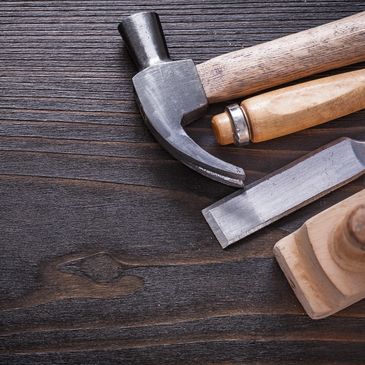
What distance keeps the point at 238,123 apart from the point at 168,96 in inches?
3.9

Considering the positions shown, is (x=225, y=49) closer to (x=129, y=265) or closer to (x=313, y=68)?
(x=313, y=68)

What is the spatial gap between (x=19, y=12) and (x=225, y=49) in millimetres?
307

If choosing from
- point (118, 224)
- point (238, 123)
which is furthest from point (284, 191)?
point (118, 224)

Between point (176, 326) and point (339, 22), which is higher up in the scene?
point (339, 22)

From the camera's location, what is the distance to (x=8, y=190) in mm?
849

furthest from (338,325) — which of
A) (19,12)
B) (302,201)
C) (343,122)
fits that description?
(19,12)

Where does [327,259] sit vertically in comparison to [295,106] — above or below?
below

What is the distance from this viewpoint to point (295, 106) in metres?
0.81

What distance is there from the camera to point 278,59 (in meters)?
0.82

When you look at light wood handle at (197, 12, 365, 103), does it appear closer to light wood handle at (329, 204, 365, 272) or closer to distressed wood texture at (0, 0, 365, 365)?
distressed wood texture at (0, 0, 365, 365)

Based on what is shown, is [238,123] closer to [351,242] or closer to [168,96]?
[168,96]

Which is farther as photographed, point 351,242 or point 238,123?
point 238,123

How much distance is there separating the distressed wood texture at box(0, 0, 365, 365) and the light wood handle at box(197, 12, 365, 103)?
0.17 feet

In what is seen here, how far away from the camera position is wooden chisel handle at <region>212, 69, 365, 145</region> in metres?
0.80
